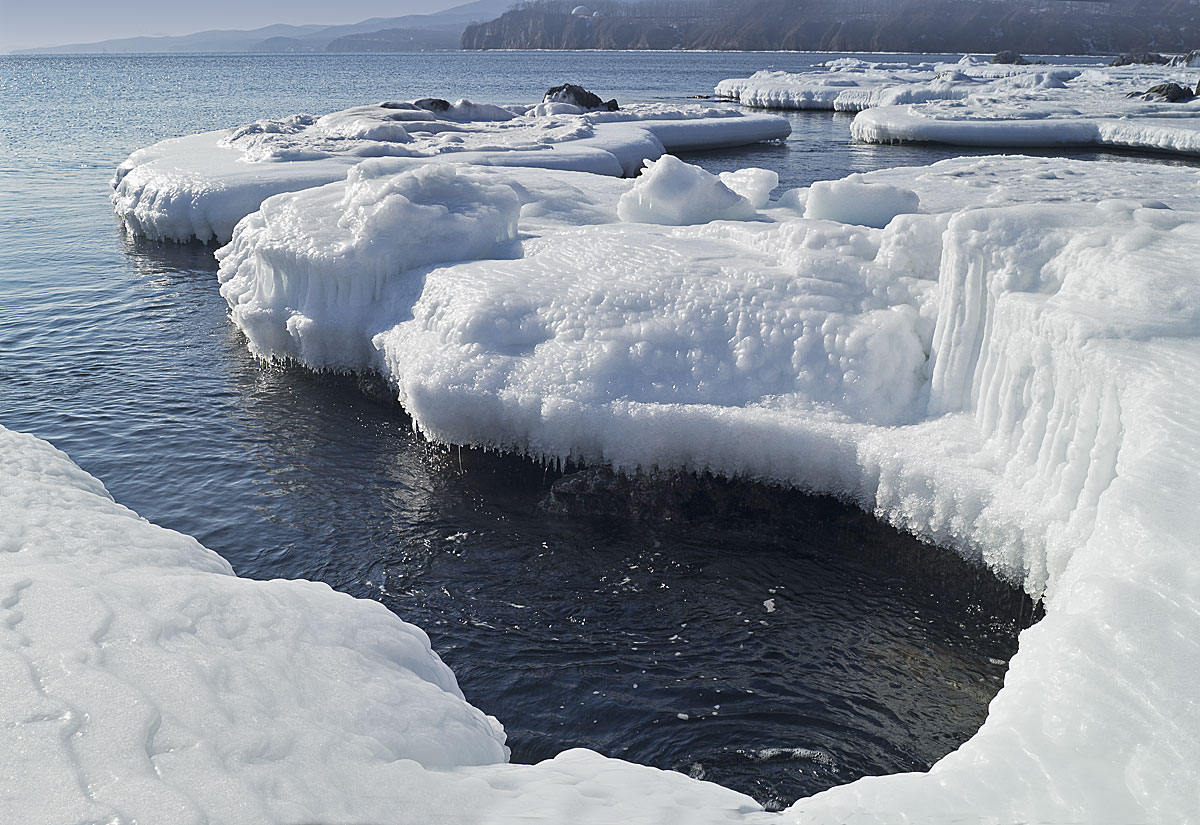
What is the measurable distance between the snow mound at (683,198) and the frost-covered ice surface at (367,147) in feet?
24.7

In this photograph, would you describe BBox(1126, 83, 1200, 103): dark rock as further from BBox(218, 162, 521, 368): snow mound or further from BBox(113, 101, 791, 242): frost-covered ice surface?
BBox(218, 162, 521, 368): snow mound

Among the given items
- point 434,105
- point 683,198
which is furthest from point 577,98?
point 683,198

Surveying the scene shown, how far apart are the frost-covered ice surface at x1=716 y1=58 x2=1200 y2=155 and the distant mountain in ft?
296

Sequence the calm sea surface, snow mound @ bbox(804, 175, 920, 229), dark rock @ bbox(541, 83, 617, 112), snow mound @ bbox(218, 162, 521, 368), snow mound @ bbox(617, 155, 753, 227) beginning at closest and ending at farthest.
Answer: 1. the calm sea surface
2. snow mound @ bbox(218, 162, 521, 368)
3. snow mound @ bbox(804, 175, 920, 229)
4. snow mound @ bbox(617, 155, 753, 227)
5. dark rock @ bbox(541, 83, 617, 112)

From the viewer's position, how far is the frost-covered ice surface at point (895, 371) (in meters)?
3.41

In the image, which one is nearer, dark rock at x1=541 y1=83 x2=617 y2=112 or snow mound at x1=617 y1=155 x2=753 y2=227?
snow mound at x1=617 y1=155 x2=753 y2=227

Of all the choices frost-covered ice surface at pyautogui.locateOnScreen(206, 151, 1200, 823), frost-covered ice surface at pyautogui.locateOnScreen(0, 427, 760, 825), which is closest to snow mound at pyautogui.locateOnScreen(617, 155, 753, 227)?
frost-covered ice surface at pyautogui.locateOnScreen(206, 151, 1200, 823)

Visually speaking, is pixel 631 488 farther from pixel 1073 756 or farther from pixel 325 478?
pixel 1073 756

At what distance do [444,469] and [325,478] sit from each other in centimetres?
109

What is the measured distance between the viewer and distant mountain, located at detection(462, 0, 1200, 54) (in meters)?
128

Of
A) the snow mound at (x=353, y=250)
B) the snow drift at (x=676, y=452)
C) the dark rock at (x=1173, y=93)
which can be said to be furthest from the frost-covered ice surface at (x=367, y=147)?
the dark rock at (x=1173, y=93)

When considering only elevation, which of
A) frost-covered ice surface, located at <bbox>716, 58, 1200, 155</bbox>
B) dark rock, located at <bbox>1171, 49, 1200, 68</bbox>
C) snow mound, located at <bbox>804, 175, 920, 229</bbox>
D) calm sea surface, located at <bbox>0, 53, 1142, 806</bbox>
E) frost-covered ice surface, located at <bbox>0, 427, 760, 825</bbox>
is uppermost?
dark rock, located at <bbox>1171, 49, 1200, 68</bbox>

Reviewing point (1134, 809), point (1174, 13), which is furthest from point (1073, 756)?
point (1174, 13)

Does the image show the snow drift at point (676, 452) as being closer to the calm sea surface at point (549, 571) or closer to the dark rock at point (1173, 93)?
the calm sea surface at point (549, 571)
